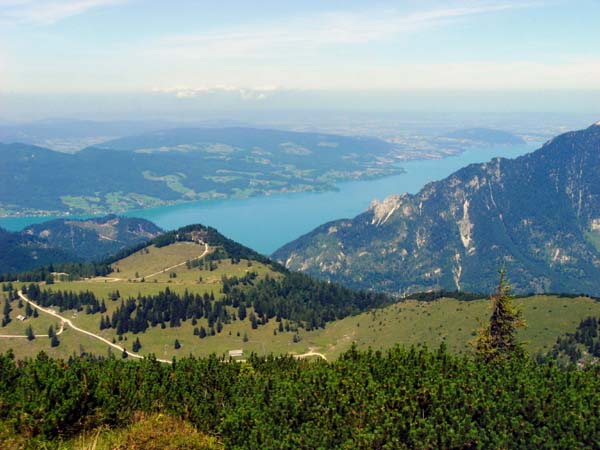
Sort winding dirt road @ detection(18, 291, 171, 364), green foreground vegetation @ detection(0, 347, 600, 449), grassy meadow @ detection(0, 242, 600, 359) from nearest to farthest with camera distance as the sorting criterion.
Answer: green foreground vegetation @ detection(0, 347, 600, 449)
grassy meadow @ detection(0, 242, 600, 359)
winding dirt road @ detection(18, 291, 171, 364)

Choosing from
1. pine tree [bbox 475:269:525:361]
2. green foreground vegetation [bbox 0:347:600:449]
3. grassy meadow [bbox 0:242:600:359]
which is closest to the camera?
green foreground vegetation [bbox 0:347:600:449]

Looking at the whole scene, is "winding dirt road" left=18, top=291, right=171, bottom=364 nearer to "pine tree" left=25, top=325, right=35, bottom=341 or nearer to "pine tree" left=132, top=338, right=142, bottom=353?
"pine tree" left=132, top=338, right=142, bottom=353

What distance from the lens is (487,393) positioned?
1211 inches

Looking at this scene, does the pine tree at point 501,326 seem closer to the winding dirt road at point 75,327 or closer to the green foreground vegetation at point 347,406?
the green foreground vegetation at point 347,406

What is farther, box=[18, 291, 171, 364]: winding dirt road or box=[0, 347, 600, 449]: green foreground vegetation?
box=[18, 291, 171, 364]: winding dirt road

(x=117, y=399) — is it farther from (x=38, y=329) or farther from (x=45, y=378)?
(x=38, y=329)

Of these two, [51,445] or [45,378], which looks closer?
[51,445]

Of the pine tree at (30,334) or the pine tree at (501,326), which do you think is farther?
the pine tree at (30,334)

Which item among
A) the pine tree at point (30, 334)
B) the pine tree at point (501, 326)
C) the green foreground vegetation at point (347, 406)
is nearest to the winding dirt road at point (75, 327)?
the pine tree at point (30, 334)

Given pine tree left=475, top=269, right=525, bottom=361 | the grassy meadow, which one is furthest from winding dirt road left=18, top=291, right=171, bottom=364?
pine tree left=475, top=269, right=525, bottom=361

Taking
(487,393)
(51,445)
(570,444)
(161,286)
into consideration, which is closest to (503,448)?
(570,444)

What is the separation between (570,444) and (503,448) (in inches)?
132

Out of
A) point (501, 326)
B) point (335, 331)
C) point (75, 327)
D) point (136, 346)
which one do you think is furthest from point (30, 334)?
point (501, 326)

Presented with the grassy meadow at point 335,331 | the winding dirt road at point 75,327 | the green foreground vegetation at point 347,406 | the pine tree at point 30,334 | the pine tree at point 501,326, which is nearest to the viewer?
the green foreground vegetation at point 347,406
